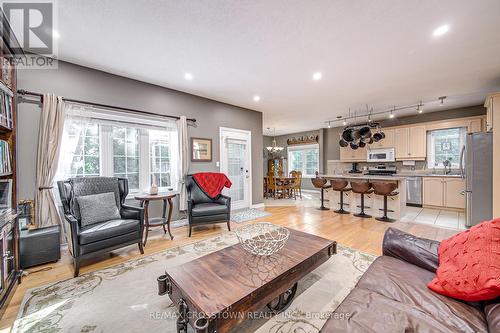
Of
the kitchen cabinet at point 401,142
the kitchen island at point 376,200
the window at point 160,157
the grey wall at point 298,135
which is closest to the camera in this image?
the window at point 160,157

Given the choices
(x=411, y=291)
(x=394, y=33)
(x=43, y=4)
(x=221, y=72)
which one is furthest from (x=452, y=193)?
(x=43, y=4)

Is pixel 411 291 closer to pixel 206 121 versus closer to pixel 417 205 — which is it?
pixel 206 121

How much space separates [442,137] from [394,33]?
16.5ft

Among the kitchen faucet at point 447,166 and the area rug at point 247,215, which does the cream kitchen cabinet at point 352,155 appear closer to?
the kitchen faucet at point 447,166

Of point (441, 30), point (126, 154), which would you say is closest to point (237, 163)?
point (126, 154)

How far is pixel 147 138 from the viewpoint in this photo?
3.74 metres

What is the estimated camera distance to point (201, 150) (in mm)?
4391

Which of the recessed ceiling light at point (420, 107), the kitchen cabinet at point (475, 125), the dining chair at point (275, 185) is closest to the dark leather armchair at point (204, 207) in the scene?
the dining chair at point (275, 185)

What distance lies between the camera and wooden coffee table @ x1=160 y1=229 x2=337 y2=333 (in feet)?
3.71

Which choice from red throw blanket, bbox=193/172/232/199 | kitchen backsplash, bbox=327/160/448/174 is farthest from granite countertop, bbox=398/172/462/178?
red throw blanket, bbox=193/172/232/199

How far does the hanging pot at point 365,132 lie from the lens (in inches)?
197

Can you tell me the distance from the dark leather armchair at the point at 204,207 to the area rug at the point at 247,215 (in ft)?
2.42

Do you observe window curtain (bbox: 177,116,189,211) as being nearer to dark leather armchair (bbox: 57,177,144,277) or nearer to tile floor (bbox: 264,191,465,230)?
dark leather armchair (bbox: 57,177,144,277)

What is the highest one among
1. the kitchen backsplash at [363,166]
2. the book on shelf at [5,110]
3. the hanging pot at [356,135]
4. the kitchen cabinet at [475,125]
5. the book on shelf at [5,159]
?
the kitchen cabinet at [475,125]
